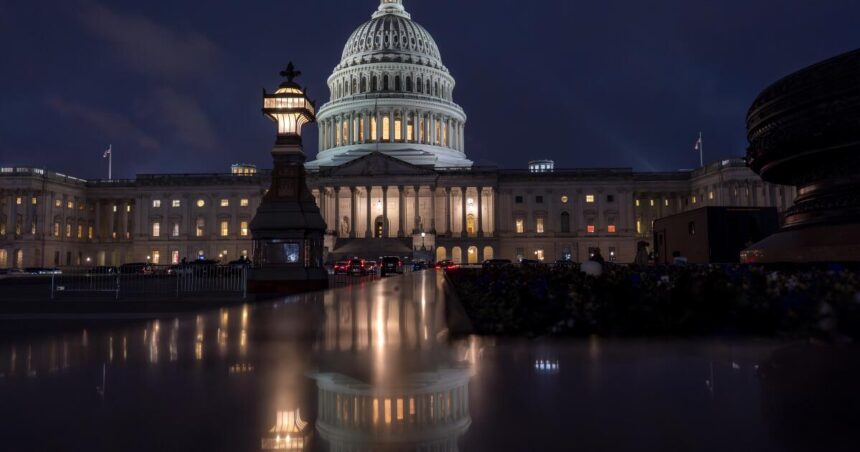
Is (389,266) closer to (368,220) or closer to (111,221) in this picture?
(368,220)

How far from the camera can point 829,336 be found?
19.9ft

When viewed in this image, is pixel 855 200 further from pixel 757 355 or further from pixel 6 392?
pixel 6 392

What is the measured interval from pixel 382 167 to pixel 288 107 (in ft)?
244

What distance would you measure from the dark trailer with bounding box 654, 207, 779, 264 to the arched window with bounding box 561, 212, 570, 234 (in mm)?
74897

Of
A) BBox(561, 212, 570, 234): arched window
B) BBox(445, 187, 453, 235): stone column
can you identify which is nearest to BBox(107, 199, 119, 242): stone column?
BBox(445, 187, 453, 235): stone column

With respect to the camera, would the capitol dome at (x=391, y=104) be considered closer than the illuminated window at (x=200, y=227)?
No

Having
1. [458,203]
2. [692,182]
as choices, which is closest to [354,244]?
[458,203]

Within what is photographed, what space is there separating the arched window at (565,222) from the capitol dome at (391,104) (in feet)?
81.5

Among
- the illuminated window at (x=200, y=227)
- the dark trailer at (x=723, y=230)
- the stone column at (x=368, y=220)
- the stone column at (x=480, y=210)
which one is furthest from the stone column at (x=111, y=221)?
the dark trailer at (x=723, y=230)

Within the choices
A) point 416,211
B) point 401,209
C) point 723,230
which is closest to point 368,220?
point 401,209

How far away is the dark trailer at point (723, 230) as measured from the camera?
110 ft

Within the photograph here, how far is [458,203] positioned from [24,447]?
106 meters

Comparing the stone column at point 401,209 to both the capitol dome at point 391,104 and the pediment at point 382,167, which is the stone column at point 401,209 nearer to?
the pediment at point 382,167

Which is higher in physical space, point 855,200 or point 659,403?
point 855,200
